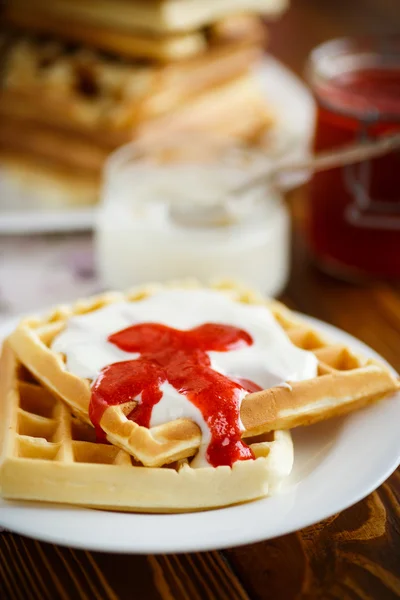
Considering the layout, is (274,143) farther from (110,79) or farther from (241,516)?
(241,516)

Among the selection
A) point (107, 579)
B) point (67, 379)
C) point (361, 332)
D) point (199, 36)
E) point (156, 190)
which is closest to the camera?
point (107, 579)

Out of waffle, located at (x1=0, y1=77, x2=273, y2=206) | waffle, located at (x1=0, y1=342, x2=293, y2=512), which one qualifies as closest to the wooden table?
waffle, located at (x1=0, y1=342, x2=293, y2=512)

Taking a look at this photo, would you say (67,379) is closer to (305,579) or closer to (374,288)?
(305,579)

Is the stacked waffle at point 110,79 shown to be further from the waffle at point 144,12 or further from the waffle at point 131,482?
the waffle at point 131,482

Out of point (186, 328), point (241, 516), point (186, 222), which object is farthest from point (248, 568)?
point (186, 222)

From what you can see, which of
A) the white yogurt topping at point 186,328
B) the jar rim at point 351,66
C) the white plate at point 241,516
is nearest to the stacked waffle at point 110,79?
the jar rim at point 351,66

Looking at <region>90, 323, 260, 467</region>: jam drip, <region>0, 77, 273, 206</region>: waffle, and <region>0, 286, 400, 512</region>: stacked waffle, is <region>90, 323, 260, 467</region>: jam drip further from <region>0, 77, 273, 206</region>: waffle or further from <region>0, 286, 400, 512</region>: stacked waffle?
<region>0, 77, 273, 206</region>: waffle

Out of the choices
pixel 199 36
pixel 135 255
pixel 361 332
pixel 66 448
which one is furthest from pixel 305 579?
pixel 199 36
